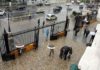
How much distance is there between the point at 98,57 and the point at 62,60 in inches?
325

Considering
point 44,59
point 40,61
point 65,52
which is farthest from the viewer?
point 44,59

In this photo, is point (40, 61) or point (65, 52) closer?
point (40, 61)

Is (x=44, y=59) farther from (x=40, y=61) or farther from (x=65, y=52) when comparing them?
(x=65, y=52)

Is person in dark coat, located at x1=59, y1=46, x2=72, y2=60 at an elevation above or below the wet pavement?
above

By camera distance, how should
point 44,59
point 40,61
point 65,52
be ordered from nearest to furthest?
1. point 40,61
2. point 65,52
3. point 44,59

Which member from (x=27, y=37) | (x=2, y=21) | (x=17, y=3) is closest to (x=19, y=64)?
(x=27, y=37)

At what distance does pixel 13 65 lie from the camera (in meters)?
10.0

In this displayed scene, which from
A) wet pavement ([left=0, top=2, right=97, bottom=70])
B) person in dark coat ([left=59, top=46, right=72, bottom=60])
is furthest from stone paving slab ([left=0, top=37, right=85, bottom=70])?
person in dark coat ([left=59, top=46, right=72, bottom=60])

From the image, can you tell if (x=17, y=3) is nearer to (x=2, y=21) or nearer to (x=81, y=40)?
(x=2, y=21)

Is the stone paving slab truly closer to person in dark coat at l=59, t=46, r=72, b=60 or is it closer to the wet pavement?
the wet pavement

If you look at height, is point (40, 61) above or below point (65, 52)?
below

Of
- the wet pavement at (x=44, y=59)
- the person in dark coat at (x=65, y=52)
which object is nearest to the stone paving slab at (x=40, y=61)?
the wet pavement at (x=44, y=59)

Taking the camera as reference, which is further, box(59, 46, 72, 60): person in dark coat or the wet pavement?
box(59, 46, 72, 60): person in dark coat

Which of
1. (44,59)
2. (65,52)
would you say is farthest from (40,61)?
(65,52)
